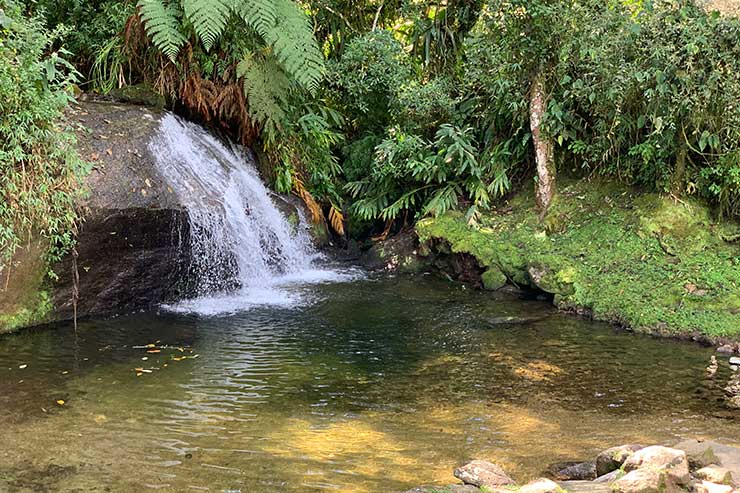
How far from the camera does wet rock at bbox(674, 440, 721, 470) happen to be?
3.96 metres

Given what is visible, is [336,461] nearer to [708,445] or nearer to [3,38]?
[708,445]

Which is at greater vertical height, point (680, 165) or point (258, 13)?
point (258, 13)

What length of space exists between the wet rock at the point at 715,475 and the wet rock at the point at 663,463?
8 centimetres

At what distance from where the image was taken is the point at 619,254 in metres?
8.53

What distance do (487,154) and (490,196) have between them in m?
0.59

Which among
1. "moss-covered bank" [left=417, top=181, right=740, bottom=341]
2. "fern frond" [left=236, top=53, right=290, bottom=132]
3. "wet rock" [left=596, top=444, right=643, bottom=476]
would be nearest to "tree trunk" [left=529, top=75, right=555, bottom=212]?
"moss-covered bank" [left=417, top=181, right=740, bottom=341]

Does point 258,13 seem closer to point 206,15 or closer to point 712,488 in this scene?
point 206,15

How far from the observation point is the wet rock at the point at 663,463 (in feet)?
11.9

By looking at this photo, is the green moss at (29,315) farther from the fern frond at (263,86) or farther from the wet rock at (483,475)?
the wet rock at (483,475)

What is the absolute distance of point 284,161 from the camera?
34.9 feet

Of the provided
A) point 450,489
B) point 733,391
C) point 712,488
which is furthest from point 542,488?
point 733,391

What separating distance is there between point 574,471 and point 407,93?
728 centimetres

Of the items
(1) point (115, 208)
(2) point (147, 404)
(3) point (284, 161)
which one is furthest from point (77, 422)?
(3) point (284, 161)

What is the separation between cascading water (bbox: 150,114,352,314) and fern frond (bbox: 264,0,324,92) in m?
1.47
